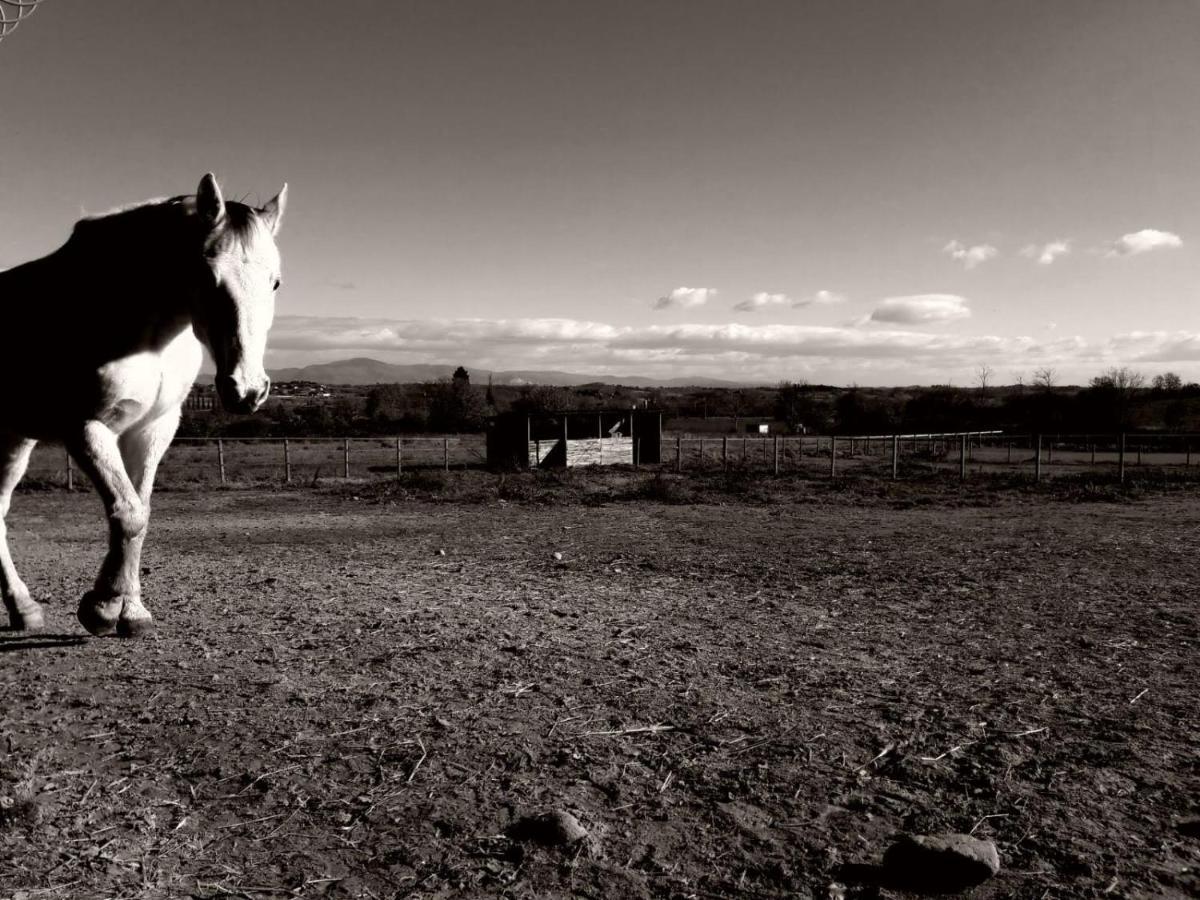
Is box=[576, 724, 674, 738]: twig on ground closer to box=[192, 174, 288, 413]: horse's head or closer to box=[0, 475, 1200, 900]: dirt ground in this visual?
box=[0, 475, 1200, 900]: dirt ground

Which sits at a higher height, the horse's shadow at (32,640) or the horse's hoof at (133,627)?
the horse's hoof at (133,627)

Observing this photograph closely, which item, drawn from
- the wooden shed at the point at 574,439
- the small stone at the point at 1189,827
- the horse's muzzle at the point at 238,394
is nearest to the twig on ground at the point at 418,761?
the horse's muzzle at the point at 238,394

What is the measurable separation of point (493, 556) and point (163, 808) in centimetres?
570

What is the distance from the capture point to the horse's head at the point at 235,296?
3.08 m

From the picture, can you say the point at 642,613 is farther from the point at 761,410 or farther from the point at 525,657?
the point at 761,410

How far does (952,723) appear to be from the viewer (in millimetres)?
3297

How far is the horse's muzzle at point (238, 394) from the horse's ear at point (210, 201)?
715mm

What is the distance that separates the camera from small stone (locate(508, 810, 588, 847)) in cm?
233

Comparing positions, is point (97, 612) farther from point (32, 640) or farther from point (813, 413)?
point (813, 413)

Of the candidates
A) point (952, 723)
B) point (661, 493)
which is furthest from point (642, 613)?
point (661, 493)

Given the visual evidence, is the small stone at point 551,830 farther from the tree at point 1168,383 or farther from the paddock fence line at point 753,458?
the tree at point 1168,383

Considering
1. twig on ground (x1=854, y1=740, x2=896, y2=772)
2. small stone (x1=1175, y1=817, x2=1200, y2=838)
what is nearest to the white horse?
twig on ground (x1=854, y1=740, x2=896, y2=772)

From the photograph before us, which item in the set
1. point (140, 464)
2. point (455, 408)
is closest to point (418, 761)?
point (140, 464)

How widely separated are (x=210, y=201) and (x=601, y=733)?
9.19 ft
